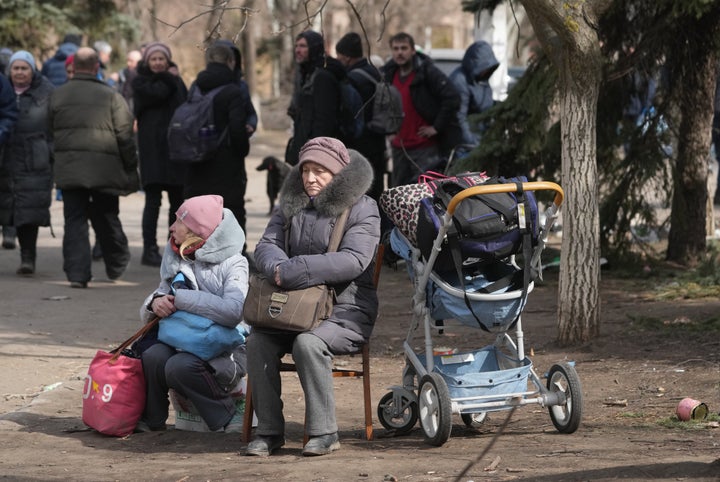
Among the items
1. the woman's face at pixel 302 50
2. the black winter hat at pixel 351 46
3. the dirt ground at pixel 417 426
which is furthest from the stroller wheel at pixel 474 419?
the black winter hat at pixel 351 46

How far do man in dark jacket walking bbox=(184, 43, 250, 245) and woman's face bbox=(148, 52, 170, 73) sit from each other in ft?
2.80

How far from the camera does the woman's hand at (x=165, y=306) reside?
678 cm

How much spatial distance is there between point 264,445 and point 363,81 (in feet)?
20.6

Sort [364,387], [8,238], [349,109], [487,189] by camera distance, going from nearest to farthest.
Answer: [487,189]
[364,387]
[349,109]
[8,238]

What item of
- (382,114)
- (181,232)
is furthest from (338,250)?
(382,114)

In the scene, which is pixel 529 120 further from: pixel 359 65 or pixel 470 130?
pixel 359 65

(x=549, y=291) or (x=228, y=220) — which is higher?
(x=228, y=220)

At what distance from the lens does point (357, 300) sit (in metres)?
6.53

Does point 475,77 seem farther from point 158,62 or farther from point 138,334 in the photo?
point 138,334

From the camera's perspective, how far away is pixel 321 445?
6.24 meters

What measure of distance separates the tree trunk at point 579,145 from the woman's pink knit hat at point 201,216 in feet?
7.87

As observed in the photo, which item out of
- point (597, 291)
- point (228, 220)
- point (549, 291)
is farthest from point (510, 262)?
point (549, 291)

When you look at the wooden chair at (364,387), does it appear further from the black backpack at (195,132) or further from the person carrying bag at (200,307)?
the black backpack at (195,132)

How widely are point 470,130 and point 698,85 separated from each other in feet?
6.94
